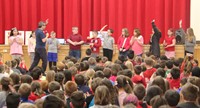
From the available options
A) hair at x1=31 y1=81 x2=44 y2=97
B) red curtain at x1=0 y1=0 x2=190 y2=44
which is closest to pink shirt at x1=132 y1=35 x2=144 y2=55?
red curtain at x1=0 y1=0 x2=190 y2=44

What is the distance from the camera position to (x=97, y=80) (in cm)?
742

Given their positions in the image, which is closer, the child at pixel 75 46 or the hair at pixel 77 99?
the hair at pixel 77 99

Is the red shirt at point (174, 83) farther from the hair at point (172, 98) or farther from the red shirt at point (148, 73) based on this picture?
the hair at point (172, 98)

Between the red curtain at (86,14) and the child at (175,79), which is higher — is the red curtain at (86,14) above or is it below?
above

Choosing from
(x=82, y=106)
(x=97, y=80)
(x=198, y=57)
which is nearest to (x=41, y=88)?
(x=97, y=80)

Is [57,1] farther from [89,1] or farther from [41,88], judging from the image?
[41,88]

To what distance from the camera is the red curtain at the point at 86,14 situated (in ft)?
61.4

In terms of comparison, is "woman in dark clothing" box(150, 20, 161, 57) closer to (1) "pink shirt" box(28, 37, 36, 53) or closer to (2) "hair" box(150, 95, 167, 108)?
(1) "pink shirt" box(28, 37, 36, 53)

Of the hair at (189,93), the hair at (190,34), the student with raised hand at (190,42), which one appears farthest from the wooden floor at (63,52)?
the hair at (189,93)

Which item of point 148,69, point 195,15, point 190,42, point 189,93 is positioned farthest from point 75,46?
point 189,93

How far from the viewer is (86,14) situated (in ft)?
63.4

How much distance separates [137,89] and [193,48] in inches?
383

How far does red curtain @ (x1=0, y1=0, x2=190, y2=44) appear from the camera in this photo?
18.7 m

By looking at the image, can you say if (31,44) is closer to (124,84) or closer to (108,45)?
(108,45)
